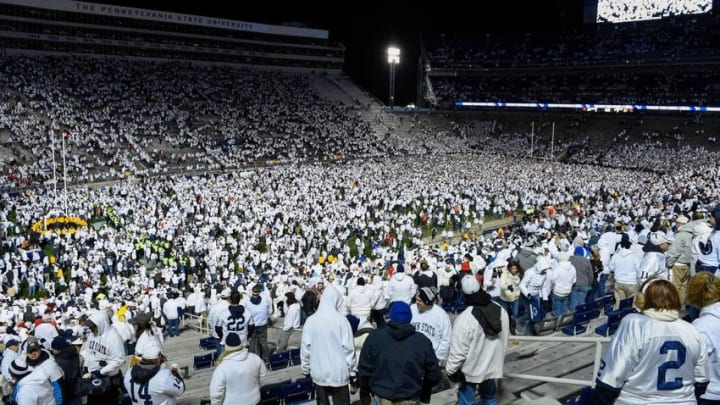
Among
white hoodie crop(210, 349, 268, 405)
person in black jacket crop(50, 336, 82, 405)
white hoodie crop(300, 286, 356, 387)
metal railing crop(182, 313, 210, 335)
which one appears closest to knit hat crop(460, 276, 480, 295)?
white hoodie crop(300, 286, 356, 387)

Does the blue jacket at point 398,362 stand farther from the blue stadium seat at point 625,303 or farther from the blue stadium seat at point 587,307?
the blue stadium seat at point 625,303

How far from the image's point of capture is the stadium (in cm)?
421

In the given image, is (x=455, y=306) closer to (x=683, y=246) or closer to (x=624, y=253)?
(x=624, y=253)

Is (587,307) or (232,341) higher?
(232,341)

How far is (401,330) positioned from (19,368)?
3.59 metres

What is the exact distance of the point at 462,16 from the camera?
68.6 m

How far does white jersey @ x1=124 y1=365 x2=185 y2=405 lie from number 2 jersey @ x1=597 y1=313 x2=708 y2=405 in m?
2.78

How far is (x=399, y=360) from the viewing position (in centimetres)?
347

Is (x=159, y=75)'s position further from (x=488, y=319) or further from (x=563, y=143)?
(x=488, y=319)

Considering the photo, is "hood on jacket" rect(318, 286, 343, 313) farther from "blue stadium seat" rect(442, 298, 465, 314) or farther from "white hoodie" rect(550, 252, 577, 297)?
"blue stadium seat" rect(442, 298, 465, 314)

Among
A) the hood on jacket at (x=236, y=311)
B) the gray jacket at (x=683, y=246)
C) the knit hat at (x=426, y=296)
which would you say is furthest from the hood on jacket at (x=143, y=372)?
the gray jacket at (x=683, y=246)

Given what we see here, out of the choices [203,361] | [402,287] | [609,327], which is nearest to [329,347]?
[402,287]

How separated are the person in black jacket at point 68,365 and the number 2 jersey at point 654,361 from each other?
14.1 ft

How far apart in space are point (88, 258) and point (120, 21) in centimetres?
4058
